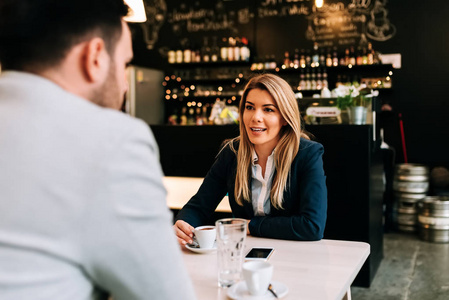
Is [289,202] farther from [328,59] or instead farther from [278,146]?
[328,59]

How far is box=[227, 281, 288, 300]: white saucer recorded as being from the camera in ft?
3.65

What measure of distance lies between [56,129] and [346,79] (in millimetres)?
6284

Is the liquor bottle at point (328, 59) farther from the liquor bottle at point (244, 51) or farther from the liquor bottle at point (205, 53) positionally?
the liquor bottle at point (205, 53)

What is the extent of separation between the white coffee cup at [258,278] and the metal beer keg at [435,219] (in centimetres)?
414

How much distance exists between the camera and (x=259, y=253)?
4.96ft

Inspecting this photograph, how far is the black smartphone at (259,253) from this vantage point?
1466 mm

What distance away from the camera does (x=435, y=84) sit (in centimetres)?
620

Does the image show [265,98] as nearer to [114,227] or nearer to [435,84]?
[114,227]

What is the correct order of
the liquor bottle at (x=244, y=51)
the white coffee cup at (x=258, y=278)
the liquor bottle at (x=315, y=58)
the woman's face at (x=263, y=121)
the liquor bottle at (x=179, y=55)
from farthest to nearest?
the liquor bottle at (x=179, y=55)
the liquor bottle at (x=244, y=51)
the liquor bottle at (x=315, y=58)
the woman's face at (x=263, y=121)
the white coffee cup at (x=258, y=278)

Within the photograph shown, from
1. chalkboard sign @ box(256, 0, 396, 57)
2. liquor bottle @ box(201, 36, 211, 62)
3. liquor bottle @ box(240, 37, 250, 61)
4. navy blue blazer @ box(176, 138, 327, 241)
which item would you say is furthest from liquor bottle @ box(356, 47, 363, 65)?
navy blue blazer @ box(176, 138, 327, 241)

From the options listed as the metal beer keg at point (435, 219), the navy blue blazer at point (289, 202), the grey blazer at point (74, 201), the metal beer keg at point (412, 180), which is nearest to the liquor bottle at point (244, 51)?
the metal beer keg at point (412, 180)

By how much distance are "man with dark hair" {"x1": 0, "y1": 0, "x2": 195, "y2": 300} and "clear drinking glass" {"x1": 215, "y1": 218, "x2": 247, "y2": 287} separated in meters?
0.54

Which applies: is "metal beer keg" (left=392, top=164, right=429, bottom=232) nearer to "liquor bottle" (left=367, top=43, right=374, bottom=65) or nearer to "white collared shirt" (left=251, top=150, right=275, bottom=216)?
"liquor bottle" (left=367, top=43, right=374, bottom=65)

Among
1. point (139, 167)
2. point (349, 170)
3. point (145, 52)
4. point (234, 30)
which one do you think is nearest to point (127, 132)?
point (139, 167)
